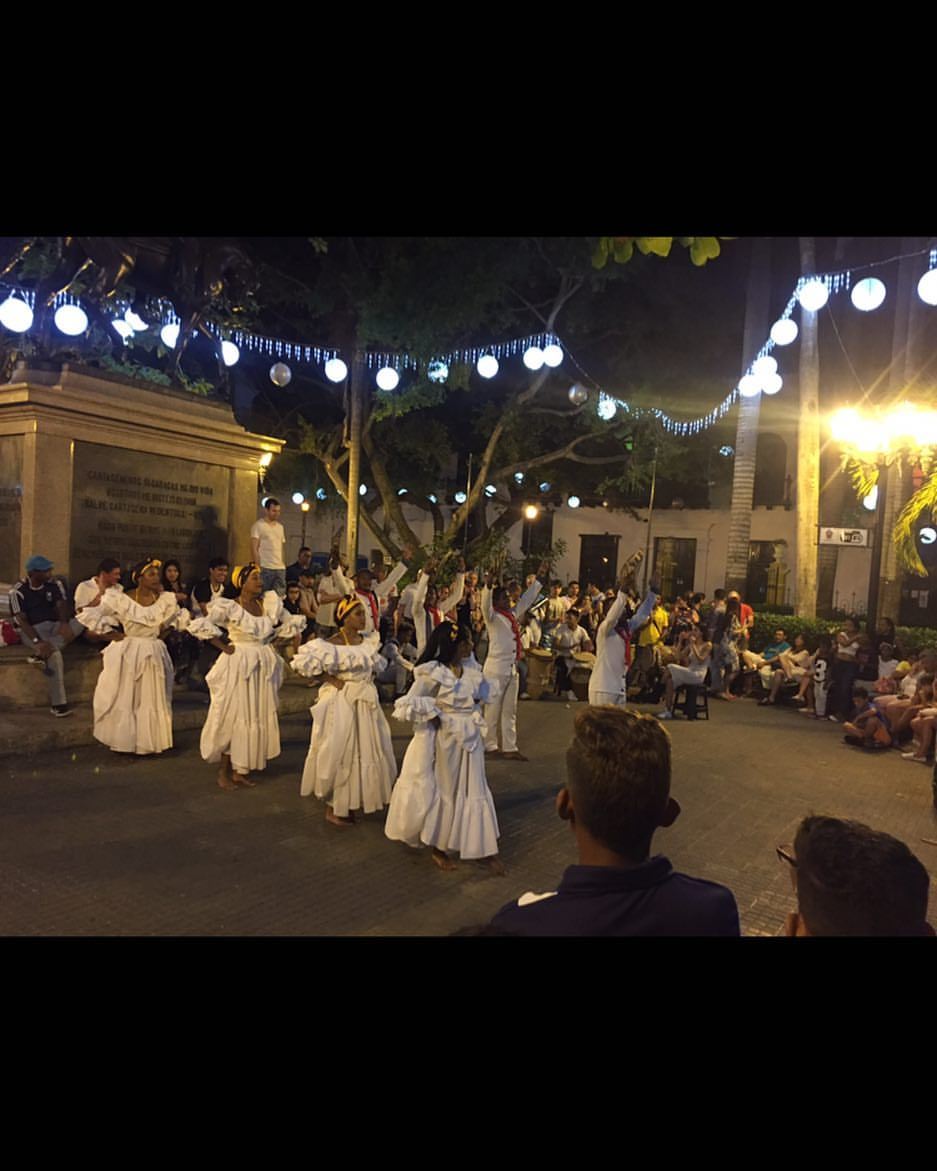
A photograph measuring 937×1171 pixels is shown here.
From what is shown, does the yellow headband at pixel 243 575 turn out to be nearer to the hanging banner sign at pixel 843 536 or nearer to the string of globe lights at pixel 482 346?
the string of globe lights at pixel 482 346

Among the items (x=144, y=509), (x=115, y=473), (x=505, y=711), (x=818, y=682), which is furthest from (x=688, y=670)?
(x=115, y=473)

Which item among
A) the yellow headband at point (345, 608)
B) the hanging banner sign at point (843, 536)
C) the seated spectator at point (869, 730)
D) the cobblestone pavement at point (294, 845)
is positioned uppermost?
the hanging banner sign at point (843, 536)

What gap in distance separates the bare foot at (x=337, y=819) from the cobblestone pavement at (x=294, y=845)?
0.08 meters

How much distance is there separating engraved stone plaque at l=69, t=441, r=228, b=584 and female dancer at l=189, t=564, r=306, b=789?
350cm

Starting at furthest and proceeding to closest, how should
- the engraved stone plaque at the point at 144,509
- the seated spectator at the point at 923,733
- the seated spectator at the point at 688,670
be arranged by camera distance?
the seated spectator at the point at 688,670 → the seated spectator at the point at 923,733 → the engraved stone plaque at the point at 144,509

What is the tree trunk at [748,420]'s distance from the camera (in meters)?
17.2

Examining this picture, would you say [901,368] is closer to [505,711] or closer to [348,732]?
[505,711]

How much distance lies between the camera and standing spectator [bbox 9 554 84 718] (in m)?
8.25

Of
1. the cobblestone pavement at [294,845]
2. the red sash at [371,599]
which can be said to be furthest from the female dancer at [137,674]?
the red sash at [371,599]

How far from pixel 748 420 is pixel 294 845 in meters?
15.1

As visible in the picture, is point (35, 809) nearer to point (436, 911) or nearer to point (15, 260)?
point (436, 911)

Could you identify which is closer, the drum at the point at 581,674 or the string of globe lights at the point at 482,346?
the string of globe lights at the point at 482,346

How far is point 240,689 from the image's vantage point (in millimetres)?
6922

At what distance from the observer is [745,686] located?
1498cm
